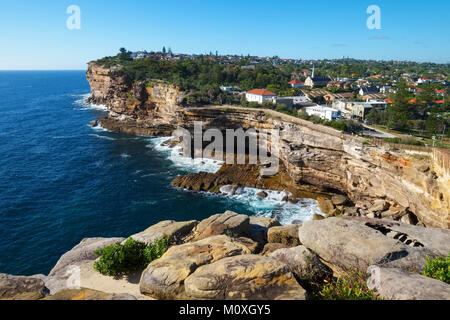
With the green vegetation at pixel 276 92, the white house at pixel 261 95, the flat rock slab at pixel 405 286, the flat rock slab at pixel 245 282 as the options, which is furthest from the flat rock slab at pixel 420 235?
the white house at pixel 261 95

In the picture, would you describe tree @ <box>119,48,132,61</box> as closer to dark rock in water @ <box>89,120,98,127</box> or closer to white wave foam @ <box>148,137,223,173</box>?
dark rock in water @ <box>89,120,98,127</box>

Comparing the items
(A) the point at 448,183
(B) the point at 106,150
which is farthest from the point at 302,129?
(B) the point at 106,150

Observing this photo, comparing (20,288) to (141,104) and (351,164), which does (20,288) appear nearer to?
(351,164)

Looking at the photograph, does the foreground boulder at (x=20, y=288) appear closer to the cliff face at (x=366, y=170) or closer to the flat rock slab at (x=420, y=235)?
the flat rock slab at (x=420, y=235)

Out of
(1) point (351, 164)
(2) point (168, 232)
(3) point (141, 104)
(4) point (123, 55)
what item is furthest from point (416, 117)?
(4) point (123, 55)
